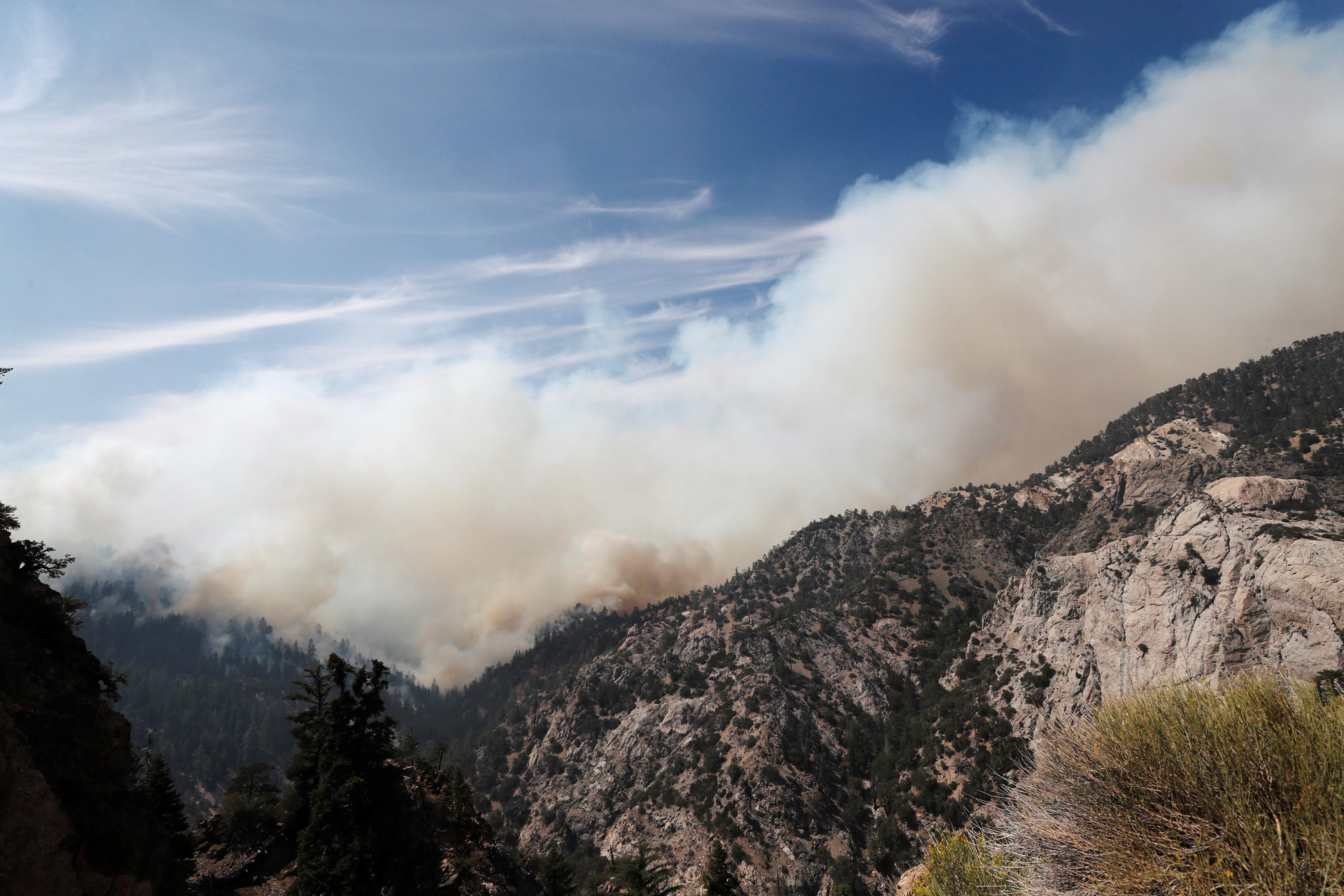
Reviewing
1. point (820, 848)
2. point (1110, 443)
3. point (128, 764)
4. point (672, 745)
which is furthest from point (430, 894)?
point (1110, 443)

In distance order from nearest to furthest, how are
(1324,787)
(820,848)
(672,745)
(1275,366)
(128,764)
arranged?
(1324,787) < (128,764) < (820,848) < (672,745) < (1275,366)

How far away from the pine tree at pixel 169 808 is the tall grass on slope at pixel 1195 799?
36.3 metres

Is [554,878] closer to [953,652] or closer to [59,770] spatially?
[59,770]

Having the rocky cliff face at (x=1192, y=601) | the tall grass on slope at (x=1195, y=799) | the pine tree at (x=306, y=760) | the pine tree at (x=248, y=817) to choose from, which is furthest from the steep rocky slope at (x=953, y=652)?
the pine tree at (x=306, y=760)

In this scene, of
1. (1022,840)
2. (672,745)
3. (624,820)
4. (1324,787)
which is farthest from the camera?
(672,745)

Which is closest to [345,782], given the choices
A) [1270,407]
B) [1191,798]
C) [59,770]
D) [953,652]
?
[59,770]

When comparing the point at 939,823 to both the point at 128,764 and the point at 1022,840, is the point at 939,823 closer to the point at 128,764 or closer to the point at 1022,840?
the point at 1022,840

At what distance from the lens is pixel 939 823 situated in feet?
308

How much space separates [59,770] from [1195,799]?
3790 centimetres

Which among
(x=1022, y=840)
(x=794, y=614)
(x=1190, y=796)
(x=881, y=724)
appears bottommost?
(x=881, y=724)

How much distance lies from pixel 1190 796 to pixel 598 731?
541ft

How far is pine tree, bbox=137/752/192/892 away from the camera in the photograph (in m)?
26.0

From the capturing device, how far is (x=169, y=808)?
43.7 m

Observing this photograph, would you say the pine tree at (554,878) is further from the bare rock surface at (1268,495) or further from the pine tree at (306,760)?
the bare rock surface at (1268,495)
